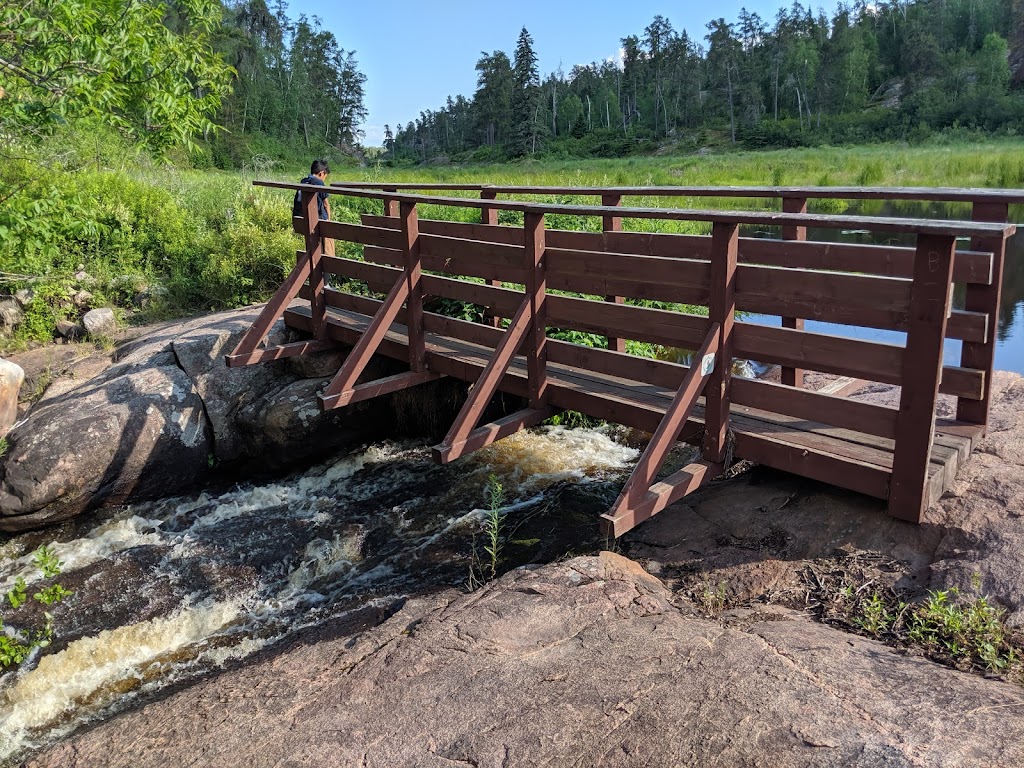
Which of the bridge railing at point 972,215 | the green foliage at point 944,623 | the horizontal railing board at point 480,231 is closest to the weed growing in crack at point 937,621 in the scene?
the green foliage at point 944,623

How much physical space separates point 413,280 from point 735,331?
3.30 meters

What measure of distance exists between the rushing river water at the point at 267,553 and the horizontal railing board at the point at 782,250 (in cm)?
210

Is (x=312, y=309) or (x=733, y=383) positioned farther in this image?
(x=312, y=309)

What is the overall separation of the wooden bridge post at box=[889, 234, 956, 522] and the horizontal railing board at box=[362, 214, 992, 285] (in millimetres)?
312

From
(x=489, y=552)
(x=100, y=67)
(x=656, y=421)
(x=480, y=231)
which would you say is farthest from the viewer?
Result: (x=100, y=67)

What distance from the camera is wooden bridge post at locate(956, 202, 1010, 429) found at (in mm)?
4773

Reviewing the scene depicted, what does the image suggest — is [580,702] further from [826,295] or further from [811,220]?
[811,220]

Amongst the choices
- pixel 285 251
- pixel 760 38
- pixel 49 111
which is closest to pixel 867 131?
pixel 760 38

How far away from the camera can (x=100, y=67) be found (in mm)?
7816

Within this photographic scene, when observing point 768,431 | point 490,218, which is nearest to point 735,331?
point 768,431

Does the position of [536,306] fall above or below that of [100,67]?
below

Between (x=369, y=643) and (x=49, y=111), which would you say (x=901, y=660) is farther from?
(x=49, y=111)

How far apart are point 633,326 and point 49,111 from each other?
598 cm

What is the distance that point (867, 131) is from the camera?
2638 inches
